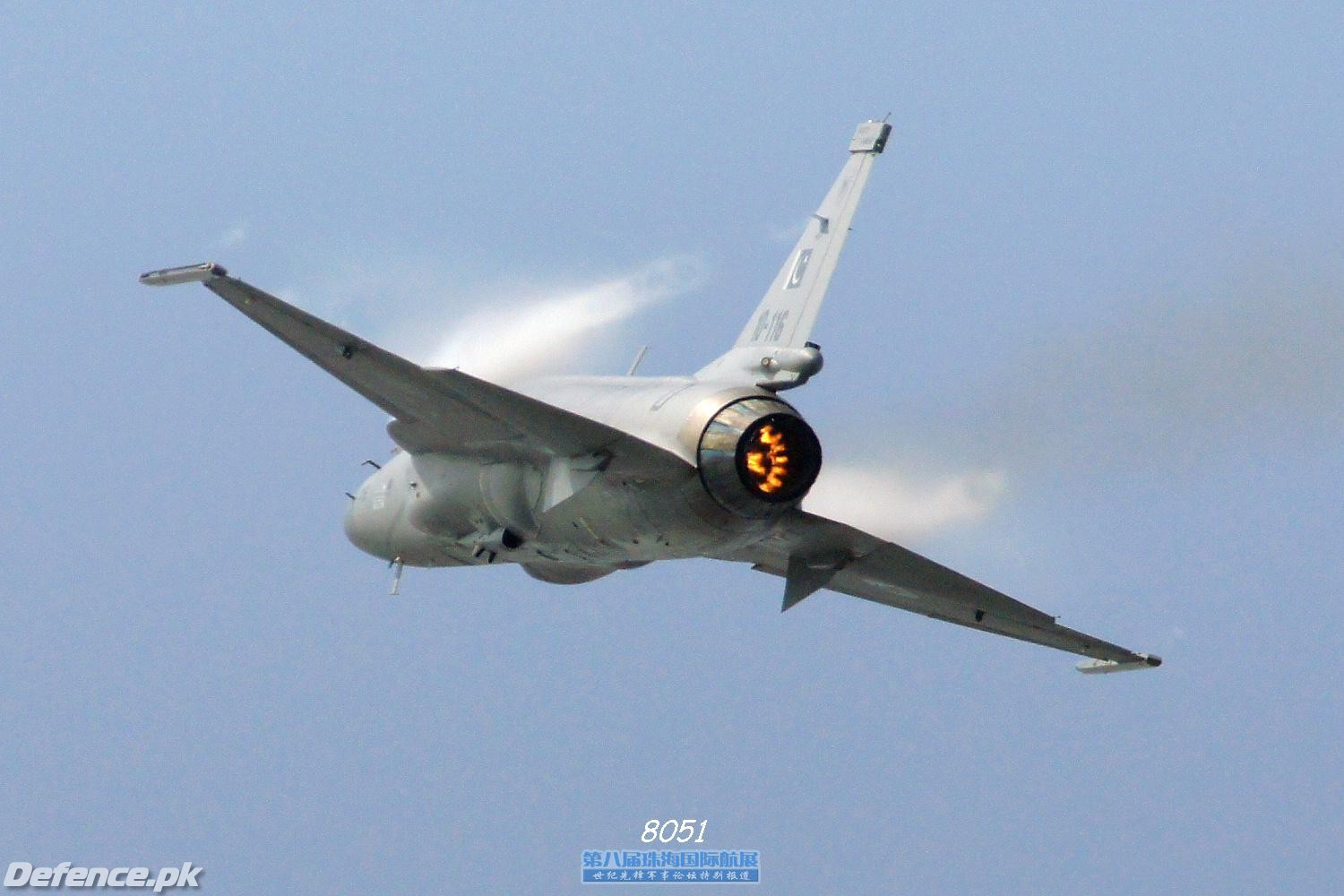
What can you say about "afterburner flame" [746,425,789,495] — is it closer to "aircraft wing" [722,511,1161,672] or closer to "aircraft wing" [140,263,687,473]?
"aircraft wing" [140,263,687,473]

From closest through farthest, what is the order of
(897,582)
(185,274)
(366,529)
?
(185,274), (897,582), (366,529)

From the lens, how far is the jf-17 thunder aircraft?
58.9ft

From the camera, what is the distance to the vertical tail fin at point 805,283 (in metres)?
19.0

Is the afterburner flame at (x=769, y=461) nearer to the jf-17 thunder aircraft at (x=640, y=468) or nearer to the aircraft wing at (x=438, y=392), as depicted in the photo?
the jf-17 thunder aircraft at (x=640, y=468)

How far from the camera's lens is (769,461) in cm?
1789

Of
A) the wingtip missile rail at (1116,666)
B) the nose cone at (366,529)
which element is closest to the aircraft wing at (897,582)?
the wingtip missile rail at (1116,666)

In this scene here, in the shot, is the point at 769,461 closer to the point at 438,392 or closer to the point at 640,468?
the point at 640,468

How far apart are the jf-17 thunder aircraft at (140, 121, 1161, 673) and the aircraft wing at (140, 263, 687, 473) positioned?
2 centimetres

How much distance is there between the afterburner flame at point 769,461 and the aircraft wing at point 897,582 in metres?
1.37

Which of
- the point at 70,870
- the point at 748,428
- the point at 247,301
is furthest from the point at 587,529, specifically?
the point at 70,870

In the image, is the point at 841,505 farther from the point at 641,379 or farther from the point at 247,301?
the point at 247,301

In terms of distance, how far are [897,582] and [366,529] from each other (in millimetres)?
5728

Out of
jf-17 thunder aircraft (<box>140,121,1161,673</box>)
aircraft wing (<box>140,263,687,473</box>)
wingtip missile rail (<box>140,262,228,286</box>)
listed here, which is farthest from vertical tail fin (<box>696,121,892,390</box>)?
wingtip missile rail (<box>140,262,228,286</box>)

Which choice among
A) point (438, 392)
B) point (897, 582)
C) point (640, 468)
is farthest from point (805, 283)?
point (897, 582)
